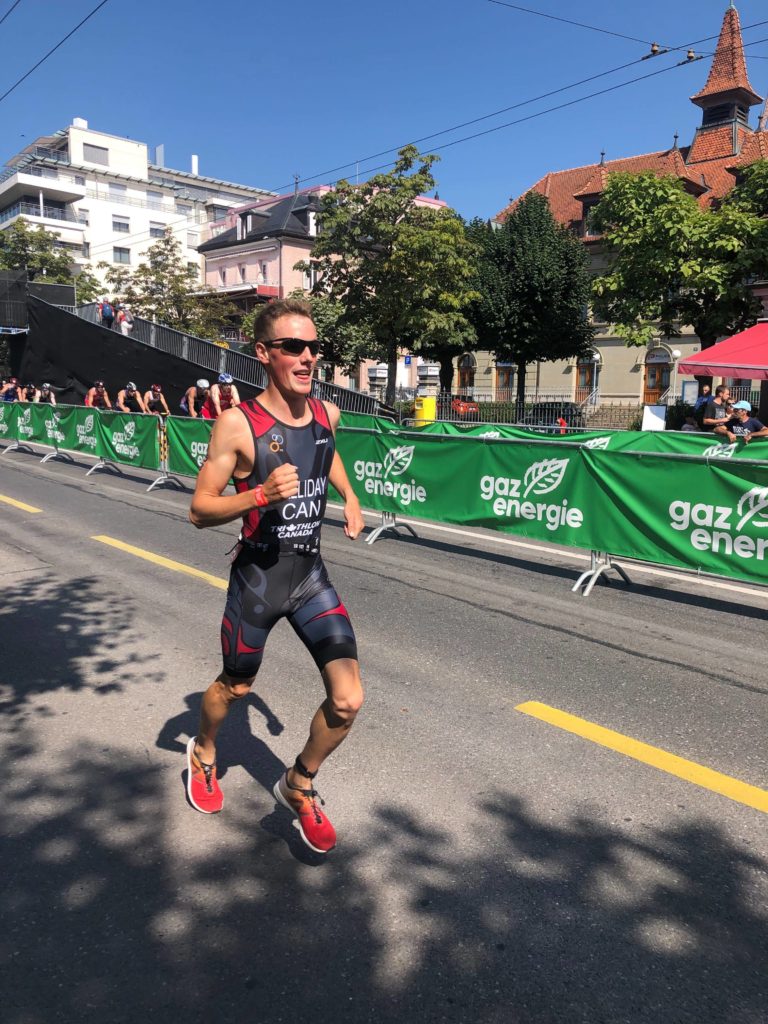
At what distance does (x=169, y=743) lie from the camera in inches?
163

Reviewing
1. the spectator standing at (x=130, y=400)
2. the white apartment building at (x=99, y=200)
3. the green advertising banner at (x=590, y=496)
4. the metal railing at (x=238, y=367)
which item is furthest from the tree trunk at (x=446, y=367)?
the white apartment building at (x=99, y=200)

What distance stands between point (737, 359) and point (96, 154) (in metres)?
84.6

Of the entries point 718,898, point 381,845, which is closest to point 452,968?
point 381,845

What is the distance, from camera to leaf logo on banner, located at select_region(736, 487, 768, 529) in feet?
21.4

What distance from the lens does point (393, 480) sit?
10.2 meters

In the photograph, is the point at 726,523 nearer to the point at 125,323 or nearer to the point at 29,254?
the point at 125,323

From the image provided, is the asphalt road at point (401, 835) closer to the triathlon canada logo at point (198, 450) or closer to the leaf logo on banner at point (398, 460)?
the leaf logo on banner at point (398, 460)

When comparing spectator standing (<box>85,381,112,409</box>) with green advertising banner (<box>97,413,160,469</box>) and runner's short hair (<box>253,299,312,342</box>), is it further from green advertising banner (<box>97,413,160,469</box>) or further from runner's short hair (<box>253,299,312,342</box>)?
runner's short hair (<box>253,299,312,342</box>)

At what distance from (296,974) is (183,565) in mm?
6258

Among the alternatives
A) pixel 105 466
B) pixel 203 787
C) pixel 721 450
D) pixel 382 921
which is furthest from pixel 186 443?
pixel 382 921

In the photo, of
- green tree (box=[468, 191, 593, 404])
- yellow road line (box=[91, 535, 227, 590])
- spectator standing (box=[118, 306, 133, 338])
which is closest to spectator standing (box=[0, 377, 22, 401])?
spectator standing (box=[118, 306, 133, 338])

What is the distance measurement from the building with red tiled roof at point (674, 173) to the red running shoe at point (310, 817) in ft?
141

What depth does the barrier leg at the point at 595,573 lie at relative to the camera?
7.57m

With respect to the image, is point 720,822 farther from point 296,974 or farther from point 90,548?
point 90,548
